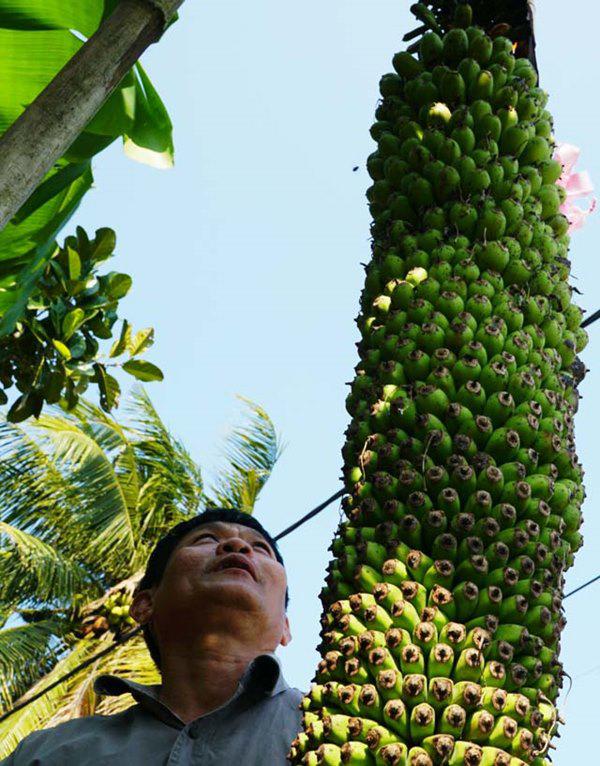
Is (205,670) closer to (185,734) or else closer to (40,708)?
(185,734)

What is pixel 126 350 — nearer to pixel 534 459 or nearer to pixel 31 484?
pixel 534 459

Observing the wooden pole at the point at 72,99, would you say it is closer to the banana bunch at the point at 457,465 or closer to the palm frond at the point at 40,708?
the banana bunch at the point at 457,465

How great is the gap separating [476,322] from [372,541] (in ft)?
1.60

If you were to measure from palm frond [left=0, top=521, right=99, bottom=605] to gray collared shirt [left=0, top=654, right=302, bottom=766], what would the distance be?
7.44 meters

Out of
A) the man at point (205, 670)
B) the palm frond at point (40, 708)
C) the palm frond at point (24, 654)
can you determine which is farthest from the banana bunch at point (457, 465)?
the palm frond at point (24, 654)

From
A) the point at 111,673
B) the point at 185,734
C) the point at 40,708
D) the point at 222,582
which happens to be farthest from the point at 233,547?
the point at 40,708

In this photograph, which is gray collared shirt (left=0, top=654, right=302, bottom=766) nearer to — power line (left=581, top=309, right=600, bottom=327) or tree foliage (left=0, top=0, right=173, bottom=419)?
tree foliage (left=0, top=0, right=173, bottom=419)

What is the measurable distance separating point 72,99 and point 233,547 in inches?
62.7

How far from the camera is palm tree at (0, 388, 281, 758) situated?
33.4ft

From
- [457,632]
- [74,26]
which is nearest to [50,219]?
[74,26]

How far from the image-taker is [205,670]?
9.84 feet

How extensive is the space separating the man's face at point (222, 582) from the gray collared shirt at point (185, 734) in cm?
20

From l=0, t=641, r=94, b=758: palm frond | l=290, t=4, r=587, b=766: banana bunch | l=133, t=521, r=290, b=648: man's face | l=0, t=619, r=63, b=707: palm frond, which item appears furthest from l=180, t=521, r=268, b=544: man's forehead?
l=0, t=619, r=63, b=707: palm frond

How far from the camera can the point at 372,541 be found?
191 centimetres
